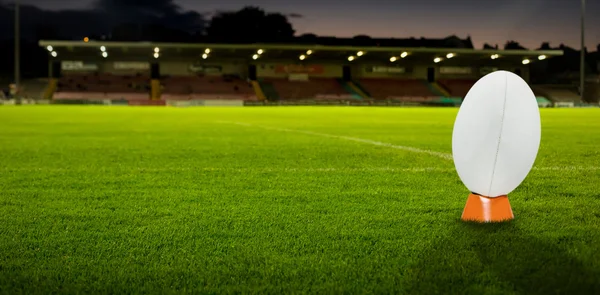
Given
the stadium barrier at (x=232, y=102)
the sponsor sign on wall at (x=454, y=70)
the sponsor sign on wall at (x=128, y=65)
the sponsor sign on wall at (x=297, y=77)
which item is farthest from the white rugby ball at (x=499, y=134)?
the sponsor sign on wall at (x=454, y=70)

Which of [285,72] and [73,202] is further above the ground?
[285,72]

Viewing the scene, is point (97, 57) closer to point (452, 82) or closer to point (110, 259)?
point (452, 82)

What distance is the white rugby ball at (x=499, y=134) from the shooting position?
10.2 ft

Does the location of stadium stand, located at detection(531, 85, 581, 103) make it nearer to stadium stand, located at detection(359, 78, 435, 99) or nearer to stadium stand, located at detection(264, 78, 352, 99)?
stadium stand, located at detection(359, 78, 435, 99)

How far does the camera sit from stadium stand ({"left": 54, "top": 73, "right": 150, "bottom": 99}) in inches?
1903

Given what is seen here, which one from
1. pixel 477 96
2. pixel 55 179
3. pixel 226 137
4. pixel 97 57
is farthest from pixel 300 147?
pixel 97 57

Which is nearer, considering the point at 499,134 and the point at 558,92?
the point at 499,134

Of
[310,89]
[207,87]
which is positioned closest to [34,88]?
[207,87]

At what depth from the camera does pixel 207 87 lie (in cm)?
5156

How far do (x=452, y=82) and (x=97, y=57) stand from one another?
3338 cm

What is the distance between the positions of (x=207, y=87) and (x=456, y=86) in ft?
78.0

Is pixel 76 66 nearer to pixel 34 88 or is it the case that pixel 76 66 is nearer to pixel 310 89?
pixel 34 88

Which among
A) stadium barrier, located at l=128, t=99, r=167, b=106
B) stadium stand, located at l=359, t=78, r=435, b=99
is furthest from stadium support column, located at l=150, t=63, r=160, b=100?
stadium stand, located at l=359, t=78, r=435, b=99

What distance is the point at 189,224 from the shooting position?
337 centimetres
